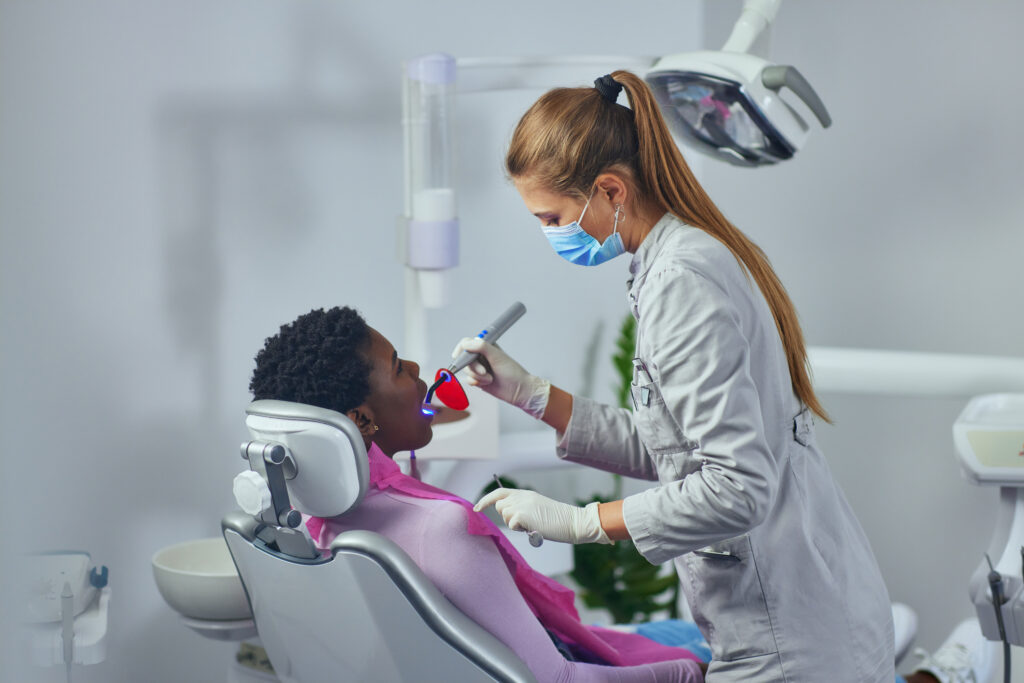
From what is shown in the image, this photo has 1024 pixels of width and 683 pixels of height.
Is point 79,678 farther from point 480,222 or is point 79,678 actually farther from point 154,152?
point 480,222

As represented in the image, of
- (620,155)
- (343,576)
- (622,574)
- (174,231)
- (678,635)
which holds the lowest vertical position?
(622,574)

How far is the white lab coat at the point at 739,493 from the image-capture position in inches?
40.7

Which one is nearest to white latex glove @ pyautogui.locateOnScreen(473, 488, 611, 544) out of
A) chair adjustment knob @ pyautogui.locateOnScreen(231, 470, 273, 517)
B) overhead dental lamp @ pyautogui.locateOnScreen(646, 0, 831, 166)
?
chair adjustment knob @ pyautogui.locateOnScreen(231, 470, 273, 517)

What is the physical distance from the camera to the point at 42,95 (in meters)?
1.63

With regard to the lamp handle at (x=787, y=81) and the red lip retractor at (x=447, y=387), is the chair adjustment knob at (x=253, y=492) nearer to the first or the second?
the red lip retractor at (x=447, y=387)

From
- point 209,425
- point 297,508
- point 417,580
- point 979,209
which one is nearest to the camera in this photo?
point 417,580

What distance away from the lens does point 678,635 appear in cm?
166

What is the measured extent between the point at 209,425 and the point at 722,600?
1.17 meters

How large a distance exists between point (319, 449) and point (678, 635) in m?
0.87

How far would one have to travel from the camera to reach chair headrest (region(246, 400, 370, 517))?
1063 mm

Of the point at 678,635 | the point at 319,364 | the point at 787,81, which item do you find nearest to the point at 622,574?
the point at 678,635

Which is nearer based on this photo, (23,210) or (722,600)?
(722,600)

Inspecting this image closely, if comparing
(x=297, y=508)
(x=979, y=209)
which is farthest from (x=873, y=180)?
(x=297, y=508)

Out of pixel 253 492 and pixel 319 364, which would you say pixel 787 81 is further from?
pixel 253 492
